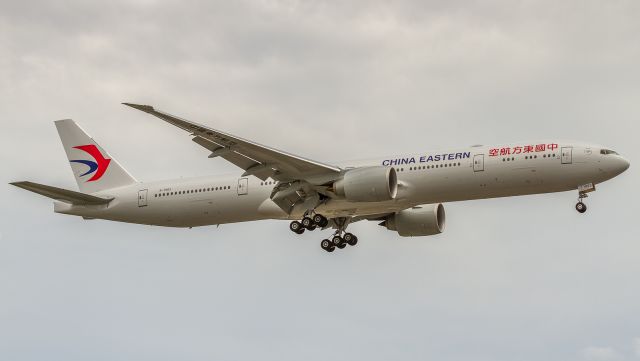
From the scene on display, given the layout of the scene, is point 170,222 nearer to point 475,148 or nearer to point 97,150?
point 97,150

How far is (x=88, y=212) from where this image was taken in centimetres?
5344

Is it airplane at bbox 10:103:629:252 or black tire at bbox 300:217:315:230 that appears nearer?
airplane at bbox 10:103:629:252

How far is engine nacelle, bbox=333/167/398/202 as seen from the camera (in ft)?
151

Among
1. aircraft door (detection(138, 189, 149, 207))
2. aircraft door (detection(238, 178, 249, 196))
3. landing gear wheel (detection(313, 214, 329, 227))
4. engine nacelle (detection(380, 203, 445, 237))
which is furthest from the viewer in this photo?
engine nacelle (detection(380, 203, 445, 237))

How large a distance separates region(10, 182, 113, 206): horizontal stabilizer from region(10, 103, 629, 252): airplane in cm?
5

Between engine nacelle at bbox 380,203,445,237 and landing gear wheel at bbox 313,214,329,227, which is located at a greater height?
engine nacelle at bbox 380,203,445,237

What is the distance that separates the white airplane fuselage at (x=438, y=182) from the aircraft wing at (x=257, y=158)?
1600 millimetres

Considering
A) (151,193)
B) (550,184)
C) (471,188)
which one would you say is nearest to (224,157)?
(151,193)

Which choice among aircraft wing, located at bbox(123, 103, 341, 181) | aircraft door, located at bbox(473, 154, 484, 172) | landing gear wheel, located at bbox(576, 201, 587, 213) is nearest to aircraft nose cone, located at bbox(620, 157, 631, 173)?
landing gear wheel, located at bbox(576, 201, 587, 213)

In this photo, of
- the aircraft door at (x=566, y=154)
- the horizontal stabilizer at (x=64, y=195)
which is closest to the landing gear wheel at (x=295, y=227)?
the horizontal stabilizer at (x=64, y=195)

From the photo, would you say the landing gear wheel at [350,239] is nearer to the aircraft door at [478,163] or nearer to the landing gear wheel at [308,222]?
the landing gear wheel at [308,222]

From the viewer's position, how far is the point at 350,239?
5241cm

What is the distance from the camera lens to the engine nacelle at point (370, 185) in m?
45.9

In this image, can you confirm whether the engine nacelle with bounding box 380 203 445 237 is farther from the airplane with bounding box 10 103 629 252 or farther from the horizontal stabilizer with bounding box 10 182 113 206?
the horizontal stabilizer with bounding box 10 182 113 206
